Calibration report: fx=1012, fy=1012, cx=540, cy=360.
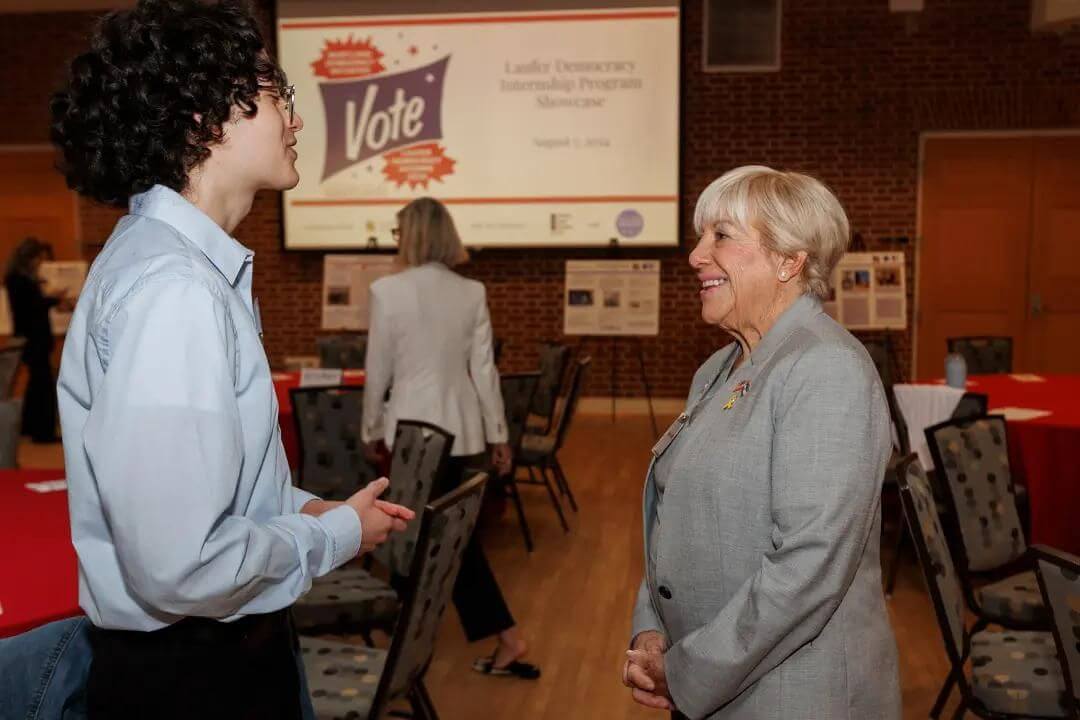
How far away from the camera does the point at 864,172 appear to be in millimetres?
8891

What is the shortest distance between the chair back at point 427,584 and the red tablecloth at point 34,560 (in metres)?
0.66

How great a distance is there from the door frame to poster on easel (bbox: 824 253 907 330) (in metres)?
0.82

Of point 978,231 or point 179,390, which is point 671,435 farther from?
point 978,231

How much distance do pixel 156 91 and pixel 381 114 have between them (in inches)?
317

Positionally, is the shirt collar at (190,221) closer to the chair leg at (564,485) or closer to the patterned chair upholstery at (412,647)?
the patterned chair upholstery at (412,647)

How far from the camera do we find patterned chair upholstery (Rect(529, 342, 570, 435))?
5.98m

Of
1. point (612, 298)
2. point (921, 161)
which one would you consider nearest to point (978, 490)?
point (612, 298)

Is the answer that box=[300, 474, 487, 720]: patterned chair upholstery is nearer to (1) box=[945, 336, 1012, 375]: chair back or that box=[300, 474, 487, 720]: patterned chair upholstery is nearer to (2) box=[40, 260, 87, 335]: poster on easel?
(1) box=[945, 336, 1012, 375]: chair back

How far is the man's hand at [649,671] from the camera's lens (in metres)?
1.80

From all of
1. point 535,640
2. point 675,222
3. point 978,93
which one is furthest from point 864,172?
point 535,640

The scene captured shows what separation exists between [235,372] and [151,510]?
0.21 meters

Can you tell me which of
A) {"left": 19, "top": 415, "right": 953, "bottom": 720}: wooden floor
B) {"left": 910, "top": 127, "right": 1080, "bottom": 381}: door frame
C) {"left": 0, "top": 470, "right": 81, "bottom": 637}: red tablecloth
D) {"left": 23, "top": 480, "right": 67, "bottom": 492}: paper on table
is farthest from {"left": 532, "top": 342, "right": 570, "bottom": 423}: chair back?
{"left": 910, "top": 127, "right": 1080, "bottom": 381}: door frame

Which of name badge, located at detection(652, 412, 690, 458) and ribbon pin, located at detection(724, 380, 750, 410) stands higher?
ribbon pin, located at detection(724, 380, 750, 410)

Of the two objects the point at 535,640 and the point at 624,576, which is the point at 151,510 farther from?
the point at 624,576
